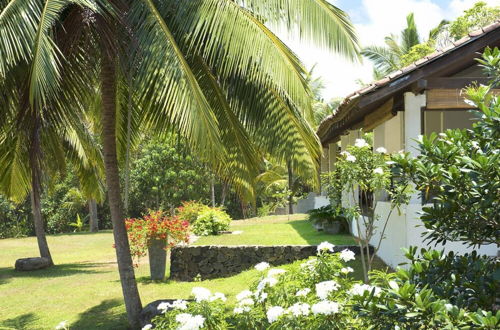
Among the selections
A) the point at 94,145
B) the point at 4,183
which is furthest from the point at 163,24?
the point at 94,145

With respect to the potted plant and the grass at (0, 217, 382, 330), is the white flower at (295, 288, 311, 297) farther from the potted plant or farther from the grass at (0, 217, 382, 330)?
the potted plant

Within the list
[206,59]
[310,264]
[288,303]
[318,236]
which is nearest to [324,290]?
[288,303]

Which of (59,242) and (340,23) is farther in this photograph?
(59,242)

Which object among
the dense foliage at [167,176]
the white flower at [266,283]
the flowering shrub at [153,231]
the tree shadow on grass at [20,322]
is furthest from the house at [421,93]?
the dense foliage at [167,176]

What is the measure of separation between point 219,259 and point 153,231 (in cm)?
165

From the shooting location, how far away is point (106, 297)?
42.1ft

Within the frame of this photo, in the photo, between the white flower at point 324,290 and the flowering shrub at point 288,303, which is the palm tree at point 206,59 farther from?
the white flower at point 324,290

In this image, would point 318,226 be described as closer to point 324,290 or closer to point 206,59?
point 206,59

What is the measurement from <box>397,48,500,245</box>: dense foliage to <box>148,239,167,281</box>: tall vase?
1056 centimetres

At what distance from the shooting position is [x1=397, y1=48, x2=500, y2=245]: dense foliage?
10.0 ft

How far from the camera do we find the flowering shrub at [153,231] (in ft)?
43.6

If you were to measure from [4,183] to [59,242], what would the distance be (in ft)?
44.9

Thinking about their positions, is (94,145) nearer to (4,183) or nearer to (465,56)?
(4,183)

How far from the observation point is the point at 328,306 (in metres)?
3.81
